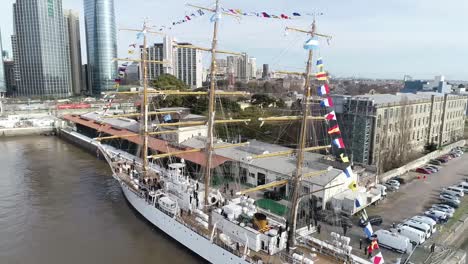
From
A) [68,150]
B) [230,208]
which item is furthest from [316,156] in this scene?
[68,150]

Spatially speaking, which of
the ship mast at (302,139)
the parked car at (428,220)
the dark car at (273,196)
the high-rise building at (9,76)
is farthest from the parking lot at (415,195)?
the high-rise building at (9,76)

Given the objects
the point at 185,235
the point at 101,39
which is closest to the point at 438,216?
the point at 185,235

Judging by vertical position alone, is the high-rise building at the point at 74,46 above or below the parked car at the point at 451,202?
above

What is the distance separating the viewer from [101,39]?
94.8 meters

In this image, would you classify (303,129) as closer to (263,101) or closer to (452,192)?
(452,192)

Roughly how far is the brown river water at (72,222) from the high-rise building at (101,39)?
66908 mm

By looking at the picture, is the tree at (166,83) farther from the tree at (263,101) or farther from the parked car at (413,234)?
the parked car at (413,234)

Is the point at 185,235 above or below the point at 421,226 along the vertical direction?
below

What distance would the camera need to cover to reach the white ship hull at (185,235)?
15.5 meters

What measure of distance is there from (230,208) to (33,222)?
43.4 feet

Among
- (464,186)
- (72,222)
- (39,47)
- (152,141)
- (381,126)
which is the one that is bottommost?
(72,222)

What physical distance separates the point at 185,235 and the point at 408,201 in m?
16.4

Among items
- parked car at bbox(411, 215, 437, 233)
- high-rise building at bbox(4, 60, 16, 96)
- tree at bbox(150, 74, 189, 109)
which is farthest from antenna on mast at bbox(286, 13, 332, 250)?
high-rise building at bbox(4, 60, 16, 96)

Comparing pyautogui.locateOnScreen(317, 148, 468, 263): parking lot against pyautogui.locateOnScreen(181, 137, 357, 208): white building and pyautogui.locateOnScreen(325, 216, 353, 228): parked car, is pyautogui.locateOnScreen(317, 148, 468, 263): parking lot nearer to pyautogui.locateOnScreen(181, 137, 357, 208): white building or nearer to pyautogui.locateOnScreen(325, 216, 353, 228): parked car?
pyautogui.locateOnScreen(325, 216, 353, 228): parked car
